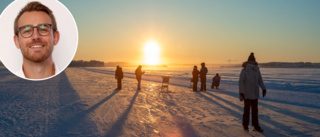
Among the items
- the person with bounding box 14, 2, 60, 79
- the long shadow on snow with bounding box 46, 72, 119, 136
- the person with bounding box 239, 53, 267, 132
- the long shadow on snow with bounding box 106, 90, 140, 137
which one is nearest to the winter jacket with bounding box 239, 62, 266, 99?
the person with bounding box 239, 53, 267, 132

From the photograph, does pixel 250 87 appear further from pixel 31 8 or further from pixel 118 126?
pixel 31 8

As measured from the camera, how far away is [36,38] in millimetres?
2117

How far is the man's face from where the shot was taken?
2070mm

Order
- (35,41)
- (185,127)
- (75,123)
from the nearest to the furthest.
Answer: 1. (35,41)
2. (185,127)
3. (75,123)

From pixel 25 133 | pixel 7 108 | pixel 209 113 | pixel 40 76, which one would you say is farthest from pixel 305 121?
pixel 7 108

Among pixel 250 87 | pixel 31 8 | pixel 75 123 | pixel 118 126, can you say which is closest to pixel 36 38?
pixel 31 8

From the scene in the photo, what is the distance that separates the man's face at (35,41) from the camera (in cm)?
207

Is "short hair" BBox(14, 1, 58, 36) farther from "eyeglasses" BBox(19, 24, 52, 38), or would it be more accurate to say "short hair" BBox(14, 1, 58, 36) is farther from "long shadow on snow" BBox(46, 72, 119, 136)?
"long shadow on snow" BBox(46, 72, 119, 136)

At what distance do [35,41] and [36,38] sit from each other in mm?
35

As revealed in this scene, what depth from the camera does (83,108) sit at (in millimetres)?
8469

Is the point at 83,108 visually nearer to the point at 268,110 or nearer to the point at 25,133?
the point at 25,133

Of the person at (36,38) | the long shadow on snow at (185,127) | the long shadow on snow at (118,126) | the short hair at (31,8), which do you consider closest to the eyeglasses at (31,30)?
the person at (36,38)

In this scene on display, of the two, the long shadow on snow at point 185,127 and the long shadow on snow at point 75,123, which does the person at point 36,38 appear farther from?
the long shadow on snow at point 185,127

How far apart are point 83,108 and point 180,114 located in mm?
3890
